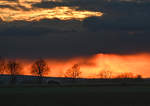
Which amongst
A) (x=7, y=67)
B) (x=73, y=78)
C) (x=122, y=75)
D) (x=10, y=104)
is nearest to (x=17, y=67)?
(x=7, y=67)

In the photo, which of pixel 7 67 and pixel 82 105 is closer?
pixel 82 105

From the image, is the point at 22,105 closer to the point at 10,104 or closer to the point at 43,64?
the point at 10,104

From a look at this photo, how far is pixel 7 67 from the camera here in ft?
634

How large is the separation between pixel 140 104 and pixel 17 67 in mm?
151292

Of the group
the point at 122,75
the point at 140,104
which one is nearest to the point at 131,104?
the point at 140,104

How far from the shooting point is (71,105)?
50.8 meters

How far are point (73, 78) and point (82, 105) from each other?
5489 inches

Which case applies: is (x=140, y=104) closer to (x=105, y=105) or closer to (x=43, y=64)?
(x=105, y=105)

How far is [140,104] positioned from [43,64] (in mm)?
147437

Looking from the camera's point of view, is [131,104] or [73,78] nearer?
[131,104]

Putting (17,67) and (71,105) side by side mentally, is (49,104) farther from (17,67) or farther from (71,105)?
(17,67)

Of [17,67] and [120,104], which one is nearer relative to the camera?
[120,104]

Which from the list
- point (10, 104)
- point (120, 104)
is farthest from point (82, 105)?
point (10, 104)

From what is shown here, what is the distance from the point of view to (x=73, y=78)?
190m
